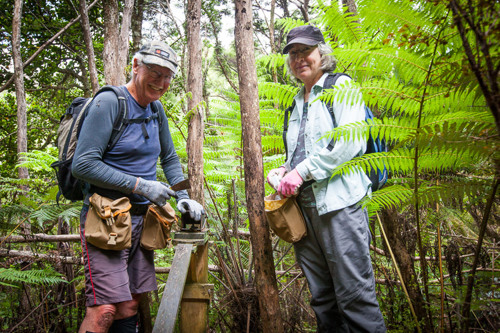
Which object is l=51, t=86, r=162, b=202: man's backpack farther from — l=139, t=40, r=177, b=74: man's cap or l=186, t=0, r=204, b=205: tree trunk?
l=186, t=0, r=204, b=205: tree trunk

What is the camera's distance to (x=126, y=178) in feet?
7.23

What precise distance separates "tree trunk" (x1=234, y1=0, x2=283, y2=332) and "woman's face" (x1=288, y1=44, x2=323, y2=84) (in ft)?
1.55

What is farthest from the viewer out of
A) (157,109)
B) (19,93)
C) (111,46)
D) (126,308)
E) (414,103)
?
(19,93)

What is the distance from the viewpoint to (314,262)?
2285mm

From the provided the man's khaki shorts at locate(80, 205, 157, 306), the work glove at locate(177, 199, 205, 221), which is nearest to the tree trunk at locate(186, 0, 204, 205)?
the work glove at locate(177, 199, 205, 221)

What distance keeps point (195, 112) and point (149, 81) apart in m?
0.78

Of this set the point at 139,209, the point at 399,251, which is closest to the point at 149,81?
the point at 139,209

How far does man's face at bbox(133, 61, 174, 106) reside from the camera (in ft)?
7.82

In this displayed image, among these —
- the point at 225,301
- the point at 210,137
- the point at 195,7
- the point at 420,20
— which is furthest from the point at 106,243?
the point at 210,137

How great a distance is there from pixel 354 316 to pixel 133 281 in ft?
5.26

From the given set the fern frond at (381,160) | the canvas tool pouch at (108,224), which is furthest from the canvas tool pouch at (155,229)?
the fern frond at (381,160)

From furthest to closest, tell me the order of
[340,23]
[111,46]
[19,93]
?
[19,93] < [111,46] < [340,23]

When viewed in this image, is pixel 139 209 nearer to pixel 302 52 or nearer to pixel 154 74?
pixel 154 74

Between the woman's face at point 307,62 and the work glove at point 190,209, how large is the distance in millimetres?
1314
